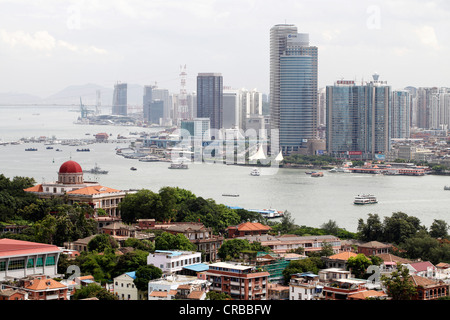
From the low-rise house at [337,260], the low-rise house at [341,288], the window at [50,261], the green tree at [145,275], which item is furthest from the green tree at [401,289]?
the window at [50,261]

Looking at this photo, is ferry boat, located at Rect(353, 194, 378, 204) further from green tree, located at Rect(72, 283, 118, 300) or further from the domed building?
green tree, located at Rect(72, 283, 118, 300)

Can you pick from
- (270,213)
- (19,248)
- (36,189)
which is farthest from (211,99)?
(19,248)

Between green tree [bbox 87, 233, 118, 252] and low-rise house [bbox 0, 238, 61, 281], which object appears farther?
green tree [bbox 87, 233, 118, 252]

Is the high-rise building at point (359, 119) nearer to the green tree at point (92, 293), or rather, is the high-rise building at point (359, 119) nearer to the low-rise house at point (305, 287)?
the low-rise house at point (305, 287)

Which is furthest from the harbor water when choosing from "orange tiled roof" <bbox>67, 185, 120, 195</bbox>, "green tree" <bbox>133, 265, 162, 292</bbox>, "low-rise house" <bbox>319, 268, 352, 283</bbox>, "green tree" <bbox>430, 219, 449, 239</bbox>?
"green tree" <bbox>133, 265, 162, 292</bbox>

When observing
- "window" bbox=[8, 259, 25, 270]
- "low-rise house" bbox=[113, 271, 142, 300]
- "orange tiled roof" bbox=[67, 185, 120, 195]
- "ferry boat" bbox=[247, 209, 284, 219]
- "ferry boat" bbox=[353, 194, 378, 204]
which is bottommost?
"ferry boat" bbox=[247, 209, 284, 219]

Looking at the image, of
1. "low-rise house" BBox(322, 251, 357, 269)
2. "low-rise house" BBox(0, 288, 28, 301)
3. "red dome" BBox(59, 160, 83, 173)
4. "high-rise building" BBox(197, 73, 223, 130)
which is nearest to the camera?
"low-rise house" BBox(0, 288, 28, 301)
